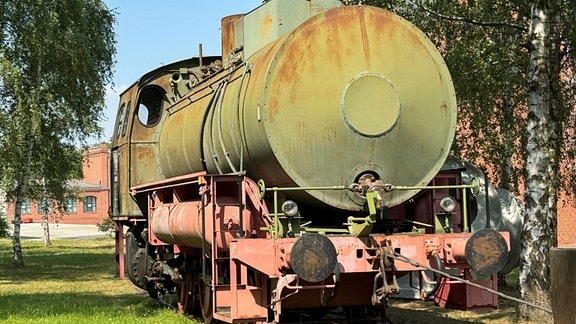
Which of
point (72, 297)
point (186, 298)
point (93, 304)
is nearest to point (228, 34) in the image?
point (186, 298)

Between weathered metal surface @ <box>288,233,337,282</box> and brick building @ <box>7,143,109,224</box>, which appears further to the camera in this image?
brick building @ <box>7,143,109,224</box>

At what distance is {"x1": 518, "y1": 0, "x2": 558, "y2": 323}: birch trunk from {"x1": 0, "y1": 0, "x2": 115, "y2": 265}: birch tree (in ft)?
46.8

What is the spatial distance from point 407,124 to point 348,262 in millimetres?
1473

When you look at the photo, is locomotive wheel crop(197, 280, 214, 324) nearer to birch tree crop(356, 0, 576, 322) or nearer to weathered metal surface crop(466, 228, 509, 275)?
weathered metal surface crop(466, 228, 509, 275)

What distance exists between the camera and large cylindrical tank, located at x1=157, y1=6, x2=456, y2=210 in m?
6.63

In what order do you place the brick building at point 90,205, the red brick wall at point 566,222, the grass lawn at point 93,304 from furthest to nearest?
the brick building at point 90,205
the red brick wall at point 566,222
the grass lawn at point 93,304

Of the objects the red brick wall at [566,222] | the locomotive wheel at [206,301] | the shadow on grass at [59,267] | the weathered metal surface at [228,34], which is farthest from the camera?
the red brick wall at [566,222]

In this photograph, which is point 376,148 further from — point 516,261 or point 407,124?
point 516,261

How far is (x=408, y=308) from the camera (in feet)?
35.8

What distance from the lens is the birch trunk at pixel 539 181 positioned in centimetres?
896

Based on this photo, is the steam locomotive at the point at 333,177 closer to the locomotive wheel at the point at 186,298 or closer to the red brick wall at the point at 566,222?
the locomotive wheel at the point at 186,298

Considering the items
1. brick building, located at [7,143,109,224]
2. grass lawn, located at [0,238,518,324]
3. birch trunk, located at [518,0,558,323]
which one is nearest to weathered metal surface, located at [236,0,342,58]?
birch trunk, located at [518,0,558,323]

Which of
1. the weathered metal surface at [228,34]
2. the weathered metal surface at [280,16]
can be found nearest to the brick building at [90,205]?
the weathered metal surface at [228,34]

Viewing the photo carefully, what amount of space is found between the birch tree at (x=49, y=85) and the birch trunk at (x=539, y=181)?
14275mm
